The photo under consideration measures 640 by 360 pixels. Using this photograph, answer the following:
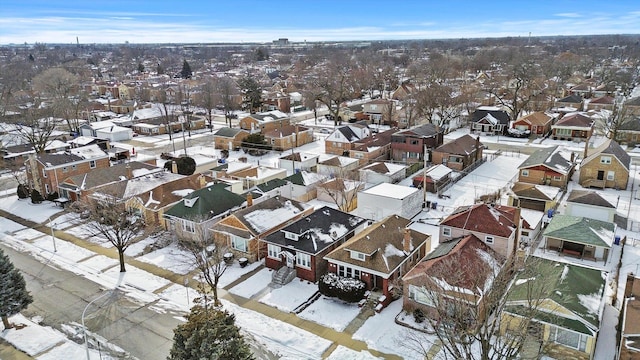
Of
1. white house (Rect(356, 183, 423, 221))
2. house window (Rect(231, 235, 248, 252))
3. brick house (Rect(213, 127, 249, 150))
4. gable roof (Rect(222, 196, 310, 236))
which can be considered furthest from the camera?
brick house (Rect(213, 127, 249, 150))

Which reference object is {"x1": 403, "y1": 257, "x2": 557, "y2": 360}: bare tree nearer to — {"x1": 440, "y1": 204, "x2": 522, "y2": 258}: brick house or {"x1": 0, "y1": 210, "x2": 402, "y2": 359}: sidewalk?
{"x1": 0, "y1": 210, "x2": 402, "y2": 359}: sidewalk

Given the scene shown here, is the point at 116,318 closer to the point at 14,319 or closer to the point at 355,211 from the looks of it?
the point at 14,319

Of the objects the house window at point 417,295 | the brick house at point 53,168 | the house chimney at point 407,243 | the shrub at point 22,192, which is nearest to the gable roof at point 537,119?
the house chimney at point 407,243

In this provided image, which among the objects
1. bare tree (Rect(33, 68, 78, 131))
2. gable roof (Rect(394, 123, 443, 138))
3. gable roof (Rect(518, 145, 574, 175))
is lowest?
gable roof (Rect(518, 145, 574, 175))

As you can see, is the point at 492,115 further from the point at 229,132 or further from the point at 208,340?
the point at 208,340

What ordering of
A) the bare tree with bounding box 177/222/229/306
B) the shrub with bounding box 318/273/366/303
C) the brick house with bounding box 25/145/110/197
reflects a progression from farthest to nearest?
1. the brick house with bounding box 25/145/110/197
2. the shrub with bounding box 318/273/366/303
3. the bare tree with bounding box 177/222/229/306

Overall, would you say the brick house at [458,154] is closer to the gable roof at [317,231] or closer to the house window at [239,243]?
the gable roof at [317,231]

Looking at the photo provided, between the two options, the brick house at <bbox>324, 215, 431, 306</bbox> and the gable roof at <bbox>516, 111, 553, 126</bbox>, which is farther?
the gable roof at <bbox>516, 111, 553, 126</bbox>

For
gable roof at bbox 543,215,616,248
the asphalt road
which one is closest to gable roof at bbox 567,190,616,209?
gable roof at bbox 543,215,616,248
